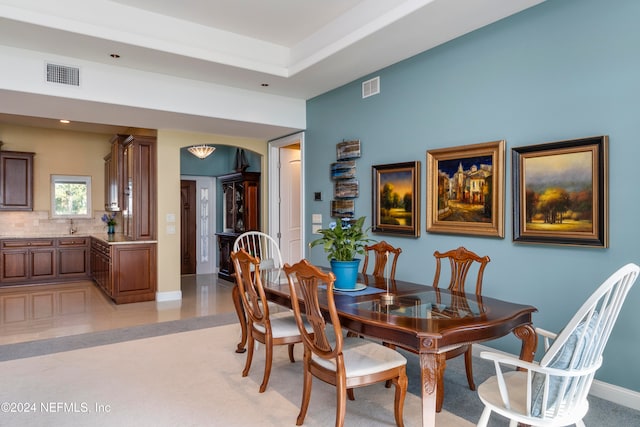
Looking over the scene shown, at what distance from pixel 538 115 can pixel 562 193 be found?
644 mm

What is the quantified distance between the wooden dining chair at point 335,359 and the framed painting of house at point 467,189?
5.33 ft

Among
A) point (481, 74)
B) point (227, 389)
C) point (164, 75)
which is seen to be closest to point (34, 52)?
point (164, 75)

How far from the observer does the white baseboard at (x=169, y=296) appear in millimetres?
6098

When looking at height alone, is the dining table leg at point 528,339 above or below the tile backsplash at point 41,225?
below

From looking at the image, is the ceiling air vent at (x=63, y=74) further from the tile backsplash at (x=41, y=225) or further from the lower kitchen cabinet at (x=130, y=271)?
the tile backsplash at (x=41, y=225)

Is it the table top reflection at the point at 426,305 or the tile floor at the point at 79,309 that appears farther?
the tile floor at the point at 79,309

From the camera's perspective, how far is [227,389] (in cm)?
301

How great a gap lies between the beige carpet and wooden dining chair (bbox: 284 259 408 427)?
31 cm

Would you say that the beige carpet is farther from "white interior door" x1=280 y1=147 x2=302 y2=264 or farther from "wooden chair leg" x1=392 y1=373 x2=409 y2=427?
"white interior door" x1=280 y1=147 x2=302 y2=264

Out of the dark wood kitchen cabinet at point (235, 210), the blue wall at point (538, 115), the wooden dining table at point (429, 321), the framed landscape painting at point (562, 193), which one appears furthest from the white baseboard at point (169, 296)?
the framed landscape painting at point (562, 193)

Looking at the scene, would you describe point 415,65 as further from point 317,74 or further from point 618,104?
point 618,104

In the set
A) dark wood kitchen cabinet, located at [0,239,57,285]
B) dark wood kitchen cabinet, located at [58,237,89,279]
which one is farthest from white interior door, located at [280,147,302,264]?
dark wood kitchen cabinet, located at [0,239,57,285]

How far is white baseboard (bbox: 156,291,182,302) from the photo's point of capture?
610cm

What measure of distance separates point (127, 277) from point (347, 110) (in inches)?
151
